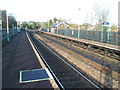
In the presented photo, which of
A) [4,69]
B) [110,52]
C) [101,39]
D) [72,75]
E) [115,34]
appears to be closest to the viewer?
[72,75]

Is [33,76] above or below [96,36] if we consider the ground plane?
below

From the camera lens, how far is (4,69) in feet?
26.8

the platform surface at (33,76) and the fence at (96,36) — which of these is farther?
the fence at (96,36)

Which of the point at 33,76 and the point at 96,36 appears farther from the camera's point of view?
the point at 96,36

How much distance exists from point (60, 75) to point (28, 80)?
1.82 meters

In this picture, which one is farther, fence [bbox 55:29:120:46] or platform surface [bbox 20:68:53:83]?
fence [bbox 55:29:120:46]

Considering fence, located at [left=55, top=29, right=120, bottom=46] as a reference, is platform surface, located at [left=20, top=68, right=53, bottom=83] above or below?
below

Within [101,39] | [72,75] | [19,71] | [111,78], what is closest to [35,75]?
[19,71]

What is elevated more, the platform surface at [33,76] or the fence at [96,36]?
the fence at [96,36]

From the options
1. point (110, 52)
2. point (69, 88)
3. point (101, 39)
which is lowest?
point (69, 88)

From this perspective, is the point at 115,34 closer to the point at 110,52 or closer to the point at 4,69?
the point at 110,52

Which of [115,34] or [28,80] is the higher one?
[115,34]

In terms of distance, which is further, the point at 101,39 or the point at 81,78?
the point at 101,39

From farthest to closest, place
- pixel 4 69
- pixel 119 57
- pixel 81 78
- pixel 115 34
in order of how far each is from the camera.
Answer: pixel 115 34, pixel 119 57, pixel 4 69, pixel 81 78
